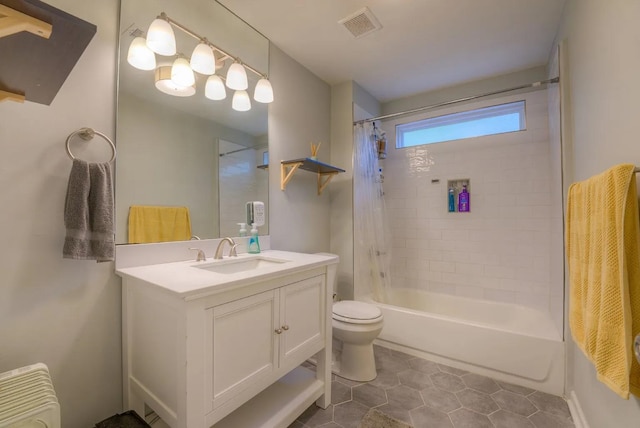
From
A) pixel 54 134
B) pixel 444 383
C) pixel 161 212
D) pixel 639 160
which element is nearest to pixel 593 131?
pixel 639 160

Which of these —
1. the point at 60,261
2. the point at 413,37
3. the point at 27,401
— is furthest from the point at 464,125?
the point at 27,401

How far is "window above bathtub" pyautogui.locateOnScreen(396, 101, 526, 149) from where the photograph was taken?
258 cm

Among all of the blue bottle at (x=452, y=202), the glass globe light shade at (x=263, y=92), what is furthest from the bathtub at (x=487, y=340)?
the glass globe light shade at (x=263, y=92)

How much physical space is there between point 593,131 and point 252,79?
6.57 ft

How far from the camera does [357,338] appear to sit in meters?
1.90

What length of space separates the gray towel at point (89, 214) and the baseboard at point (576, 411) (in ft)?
A: 7.98

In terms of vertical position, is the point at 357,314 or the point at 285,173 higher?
the point at 285,173

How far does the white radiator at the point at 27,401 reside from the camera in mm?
787

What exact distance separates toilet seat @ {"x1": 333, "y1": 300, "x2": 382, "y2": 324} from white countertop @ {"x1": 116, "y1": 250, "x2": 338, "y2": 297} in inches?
23.2

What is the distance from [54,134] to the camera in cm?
112


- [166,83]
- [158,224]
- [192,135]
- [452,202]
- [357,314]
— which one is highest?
[166,83]

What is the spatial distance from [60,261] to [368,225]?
217 cm

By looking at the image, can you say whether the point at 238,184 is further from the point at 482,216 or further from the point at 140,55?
the point at 482,216

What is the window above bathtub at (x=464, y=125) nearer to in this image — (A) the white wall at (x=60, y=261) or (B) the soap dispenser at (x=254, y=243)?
(B) the soap dispenser at (x=254, y=243)
